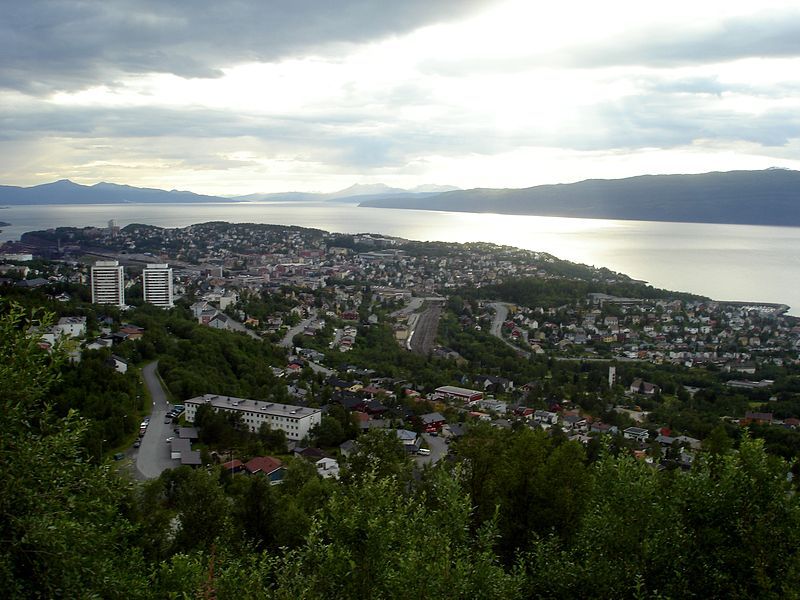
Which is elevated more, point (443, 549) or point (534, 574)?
point (443, 549)

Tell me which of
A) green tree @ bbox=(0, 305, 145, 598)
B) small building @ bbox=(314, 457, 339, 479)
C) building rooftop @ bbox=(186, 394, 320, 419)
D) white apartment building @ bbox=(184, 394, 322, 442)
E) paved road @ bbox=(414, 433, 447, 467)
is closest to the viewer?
green tree @ bbox=(0, 305, 145, 598)

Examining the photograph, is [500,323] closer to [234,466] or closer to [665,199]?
[234,466]

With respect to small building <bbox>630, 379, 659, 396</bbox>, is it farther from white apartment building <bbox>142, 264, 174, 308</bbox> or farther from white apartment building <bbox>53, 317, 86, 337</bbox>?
white apartment building <bbox>142, 264, 174, 308</bbox>

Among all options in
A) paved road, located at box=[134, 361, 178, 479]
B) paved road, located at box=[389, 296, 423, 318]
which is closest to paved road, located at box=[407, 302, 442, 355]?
paved road, located at box=[389, 296, 423, 318]

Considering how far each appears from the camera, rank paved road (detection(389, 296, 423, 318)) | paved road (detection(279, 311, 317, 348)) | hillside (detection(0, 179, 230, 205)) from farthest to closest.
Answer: hillside (detection(0, 179, 230, 205))
paved road (detection(389, 296, 423, 318))
paved road (detection(279, 311, 317, 348))

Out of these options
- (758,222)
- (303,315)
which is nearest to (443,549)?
(303,315)

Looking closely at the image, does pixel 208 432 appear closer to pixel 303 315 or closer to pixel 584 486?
pixel 584 486

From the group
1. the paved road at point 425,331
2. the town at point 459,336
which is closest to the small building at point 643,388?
the town at point 459,336
